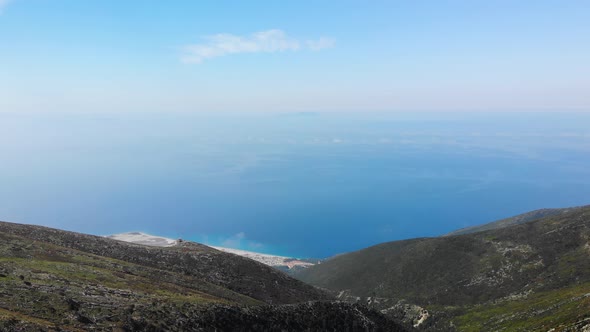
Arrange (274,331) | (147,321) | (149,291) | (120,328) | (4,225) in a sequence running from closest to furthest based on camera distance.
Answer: (120,328), (147,321), (274,331), (149,291), (4,225)

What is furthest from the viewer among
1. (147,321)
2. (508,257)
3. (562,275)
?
(508,257)

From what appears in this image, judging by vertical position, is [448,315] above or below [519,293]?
below

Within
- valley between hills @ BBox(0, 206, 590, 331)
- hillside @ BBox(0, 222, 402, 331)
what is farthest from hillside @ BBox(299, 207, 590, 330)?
hillside @ BBox(0, 222, 402, 331)

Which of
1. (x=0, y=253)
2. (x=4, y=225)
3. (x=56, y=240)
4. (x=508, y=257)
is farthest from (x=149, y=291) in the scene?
(x=508, y=257)

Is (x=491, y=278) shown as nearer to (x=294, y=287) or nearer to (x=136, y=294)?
(x=294, y=287)

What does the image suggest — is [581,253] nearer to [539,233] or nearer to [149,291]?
[539,233]

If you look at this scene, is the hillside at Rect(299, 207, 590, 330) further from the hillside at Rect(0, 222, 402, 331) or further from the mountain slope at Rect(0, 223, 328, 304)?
the mountain slope at Rect(0, 223, 328, 304)

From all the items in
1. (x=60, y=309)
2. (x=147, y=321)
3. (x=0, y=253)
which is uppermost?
(x=0, y=253)
